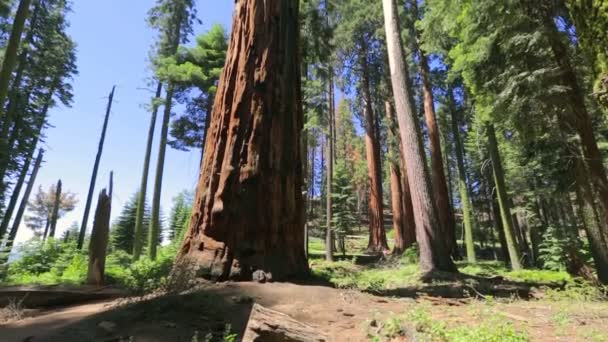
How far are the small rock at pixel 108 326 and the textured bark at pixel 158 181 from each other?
12.6 meters

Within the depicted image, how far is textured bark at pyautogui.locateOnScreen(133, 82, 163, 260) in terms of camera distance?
50.9 ft

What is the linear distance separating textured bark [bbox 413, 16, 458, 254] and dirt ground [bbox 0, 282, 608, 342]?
421 inches

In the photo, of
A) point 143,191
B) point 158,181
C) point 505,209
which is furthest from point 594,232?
point 143,191

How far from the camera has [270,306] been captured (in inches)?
135

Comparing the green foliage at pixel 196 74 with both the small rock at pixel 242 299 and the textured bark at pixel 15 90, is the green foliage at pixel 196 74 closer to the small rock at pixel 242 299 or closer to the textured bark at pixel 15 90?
the textured bark at pixel 15 90

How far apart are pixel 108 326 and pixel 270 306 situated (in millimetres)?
1505

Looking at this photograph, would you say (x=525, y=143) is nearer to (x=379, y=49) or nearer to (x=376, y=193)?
(x=376, y=193)

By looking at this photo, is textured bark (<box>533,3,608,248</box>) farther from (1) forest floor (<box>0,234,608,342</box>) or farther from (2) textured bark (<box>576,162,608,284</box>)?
(1) forest floor (<box>0,234,608,342</box>)

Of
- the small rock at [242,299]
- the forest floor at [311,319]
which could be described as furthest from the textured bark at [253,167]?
the small rock at [242,299]

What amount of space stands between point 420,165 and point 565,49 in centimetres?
406

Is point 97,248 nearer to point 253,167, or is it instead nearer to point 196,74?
point 253,167

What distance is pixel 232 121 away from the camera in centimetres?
500

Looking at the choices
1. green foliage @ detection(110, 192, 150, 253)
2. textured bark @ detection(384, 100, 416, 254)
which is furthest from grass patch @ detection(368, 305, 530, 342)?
green foliage @ detection(110, 192, 150, 253)

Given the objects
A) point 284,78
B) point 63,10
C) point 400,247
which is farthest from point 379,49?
point 63,10
